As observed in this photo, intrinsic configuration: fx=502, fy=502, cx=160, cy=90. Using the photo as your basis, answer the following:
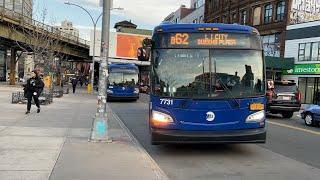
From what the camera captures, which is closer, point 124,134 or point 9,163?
point 9,163

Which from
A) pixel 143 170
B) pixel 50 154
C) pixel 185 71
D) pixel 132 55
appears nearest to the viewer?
pixel 143 170

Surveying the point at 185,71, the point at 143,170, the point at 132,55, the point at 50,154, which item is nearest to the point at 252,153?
the point at 185,71

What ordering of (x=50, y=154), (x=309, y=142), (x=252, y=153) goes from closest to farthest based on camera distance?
(x=50, y=154)
(x=252, y=153)
(x=309, y=142)

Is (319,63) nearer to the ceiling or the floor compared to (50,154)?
nearer to the ceiling

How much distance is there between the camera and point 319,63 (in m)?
45.8

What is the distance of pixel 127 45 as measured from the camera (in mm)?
74875

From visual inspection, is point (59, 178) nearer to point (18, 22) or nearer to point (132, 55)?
point (18, 22)

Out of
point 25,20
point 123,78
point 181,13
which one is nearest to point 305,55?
point 123,78

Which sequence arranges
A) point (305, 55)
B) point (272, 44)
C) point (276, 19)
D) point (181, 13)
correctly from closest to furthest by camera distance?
point (305, 55) → point (276, 19) → point (272, 44) → point (181, 13)

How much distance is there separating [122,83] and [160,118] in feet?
82.7

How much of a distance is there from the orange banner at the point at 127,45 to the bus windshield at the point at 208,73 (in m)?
63.4

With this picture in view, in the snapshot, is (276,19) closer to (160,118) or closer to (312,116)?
(312,116)

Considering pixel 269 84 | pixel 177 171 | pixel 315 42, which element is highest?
pixel 315 42

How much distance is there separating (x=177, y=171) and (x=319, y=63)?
1552 inches
